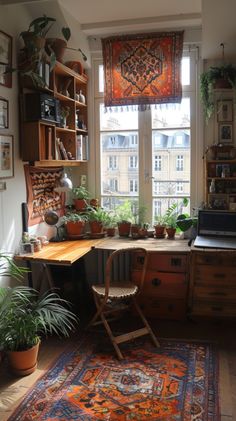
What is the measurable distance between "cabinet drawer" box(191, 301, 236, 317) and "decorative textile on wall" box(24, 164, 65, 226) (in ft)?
5.24

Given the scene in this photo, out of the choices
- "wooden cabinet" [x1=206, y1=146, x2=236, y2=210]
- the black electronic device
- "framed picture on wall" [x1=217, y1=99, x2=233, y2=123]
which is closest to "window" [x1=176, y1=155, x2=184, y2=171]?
"wooden cabinet" [x1=206, y1=146, x2=236, y2=210]

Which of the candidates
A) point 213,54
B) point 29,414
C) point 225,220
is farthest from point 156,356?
point 213,54

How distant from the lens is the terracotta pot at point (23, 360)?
2.71 meters

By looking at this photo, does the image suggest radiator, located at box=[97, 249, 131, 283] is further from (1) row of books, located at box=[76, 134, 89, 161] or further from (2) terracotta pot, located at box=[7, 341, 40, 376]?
(2) terracotta pot, located at box=[7, 341, 40, 376]

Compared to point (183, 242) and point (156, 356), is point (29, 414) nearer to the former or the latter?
point (156, 356)

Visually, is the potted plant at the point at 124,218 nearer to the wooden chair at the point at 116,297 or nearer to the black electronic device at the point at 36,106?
the wooden chair at the point at 116,297

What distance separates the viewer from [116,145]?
4.24m

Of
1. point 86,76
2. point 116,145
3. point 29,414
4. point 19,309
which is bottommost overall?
point 29,414

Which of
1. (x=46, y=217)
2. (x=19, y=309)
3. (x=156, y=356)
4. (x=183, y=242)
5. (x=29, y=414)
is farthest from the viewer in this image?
(x=183, y=242)

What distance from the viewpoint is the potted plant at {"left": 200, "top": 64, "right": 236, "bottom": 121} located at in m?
3.68

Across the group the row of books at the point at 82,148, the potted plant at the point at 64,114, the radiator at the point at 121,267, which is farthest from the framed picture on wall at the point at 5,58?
the radiator at the point at 121,267

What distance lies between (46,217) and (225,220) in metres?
1.62

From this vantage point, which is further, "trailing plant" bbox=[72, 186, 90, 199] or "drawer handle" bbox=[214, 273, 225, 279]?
"trailing plant" bbox=[72, 186, 90, 199]

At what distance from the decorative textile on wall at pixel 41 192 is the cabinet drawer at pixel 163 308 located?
122cm
